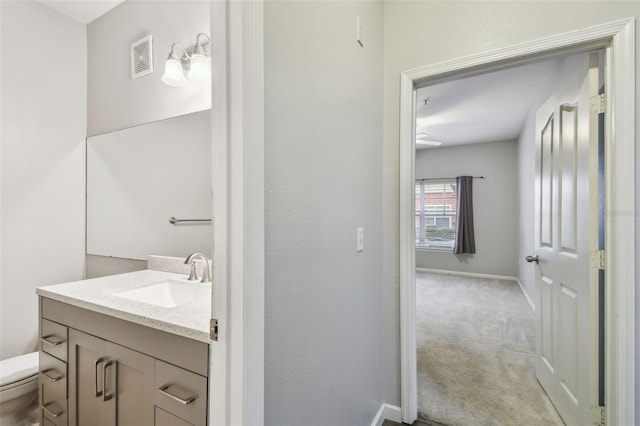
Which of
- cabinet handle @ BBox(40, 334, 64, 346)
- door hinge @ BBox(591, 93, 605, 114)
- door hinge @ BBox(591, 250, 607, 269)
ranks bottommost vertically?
cabinet handle @ BBox(40, 334, 64, 346)

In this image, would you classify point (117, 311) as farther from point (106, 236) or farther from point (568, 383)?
point (568, 383)

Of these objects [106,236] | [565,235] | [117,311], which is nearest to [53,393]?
[117,311]

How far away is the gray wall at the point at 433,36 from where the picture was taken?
4.21 ft

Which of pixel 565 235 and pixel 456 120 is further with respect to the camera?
pixel 456 120

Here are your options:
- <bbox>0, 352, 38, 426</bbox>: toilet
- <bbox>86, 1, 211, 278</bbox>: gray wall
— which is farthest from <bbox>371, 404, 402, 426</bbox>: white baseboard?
<bbox>0, 352, 38, 426</bbox>: toilet

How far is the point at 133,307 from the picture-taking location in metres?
→ 1.07

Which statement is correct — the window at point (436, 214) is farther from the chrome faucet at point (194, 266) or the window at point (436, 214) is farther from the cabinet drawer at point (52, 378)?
the cabinet drawer at point (52, 378)

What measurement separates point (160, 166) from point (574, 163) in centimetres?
241

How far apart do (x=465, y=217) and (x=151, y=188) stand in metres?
5.50

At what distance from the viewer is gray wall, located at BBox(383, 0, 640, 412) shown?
1.28 m

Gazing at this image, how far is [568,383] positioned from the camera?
62.6 inches

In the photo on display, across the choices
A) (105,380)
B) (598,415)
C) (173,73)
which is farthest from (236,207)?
(598,415)

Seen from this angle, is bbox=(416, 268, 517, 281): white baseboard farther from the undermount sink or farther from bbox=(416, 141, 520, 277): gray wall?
the undermount sink

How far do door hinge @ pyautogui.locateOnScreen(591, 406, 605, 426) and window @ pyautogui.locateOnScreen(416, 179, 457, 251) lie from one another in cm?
497
